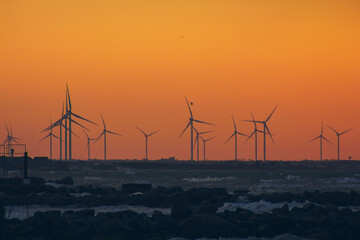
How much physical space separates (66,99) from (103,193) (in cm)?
8642

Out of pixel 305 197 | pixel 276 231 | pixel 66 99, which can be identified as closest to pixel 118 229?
pixel 276 231

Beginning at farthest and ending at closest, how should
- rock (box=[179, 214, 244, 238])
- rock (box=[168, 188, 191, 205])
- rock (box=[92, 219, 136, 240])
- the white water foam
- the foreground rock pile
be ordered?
rock (box=[168, 188, 191, 205])
the white water foam
rock (box=[179, 214, 244, 238])
the foreground rock pile
rock (box=[92, 219, 136, 240])

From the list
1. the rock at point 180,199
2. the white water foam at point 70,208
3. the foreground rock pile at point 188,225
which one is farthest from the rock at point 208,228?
the rock at point 180,199

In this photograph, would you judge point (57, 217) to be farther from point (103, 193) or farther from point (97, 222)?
point (103, 193)

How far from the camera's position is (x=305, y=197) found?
2164 inches

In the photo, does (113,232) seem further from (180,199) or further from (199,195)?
(199,195)

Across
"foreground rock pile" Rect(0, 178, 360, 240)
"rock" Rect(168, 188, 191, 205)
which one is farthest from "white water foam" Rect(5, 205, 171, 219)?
"foreground rock pile" Rect(0, 178, 360, 240)

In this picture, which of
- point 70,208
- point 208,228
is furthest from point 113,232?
point 70,208

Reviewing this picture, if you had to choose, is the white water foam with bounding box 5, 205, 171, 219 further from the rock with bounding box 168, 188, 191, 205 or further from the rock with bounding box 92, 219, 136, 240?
the rock with bounding box 92, 219, 136, 240

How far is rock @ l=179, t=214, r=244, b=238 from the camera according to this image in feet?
119

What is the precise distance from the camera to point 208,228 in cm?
3628

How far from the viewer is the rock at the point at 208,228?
119ft

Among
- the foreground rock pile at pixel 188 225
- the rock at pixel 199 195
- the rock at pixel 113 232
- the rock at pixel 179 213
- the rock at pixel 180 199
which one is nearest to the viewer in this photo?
the rock at pixel 113 232

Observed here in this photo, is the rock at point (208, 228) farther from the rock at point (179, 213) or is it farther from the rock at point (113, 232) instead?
the rock at point (179, 213)
